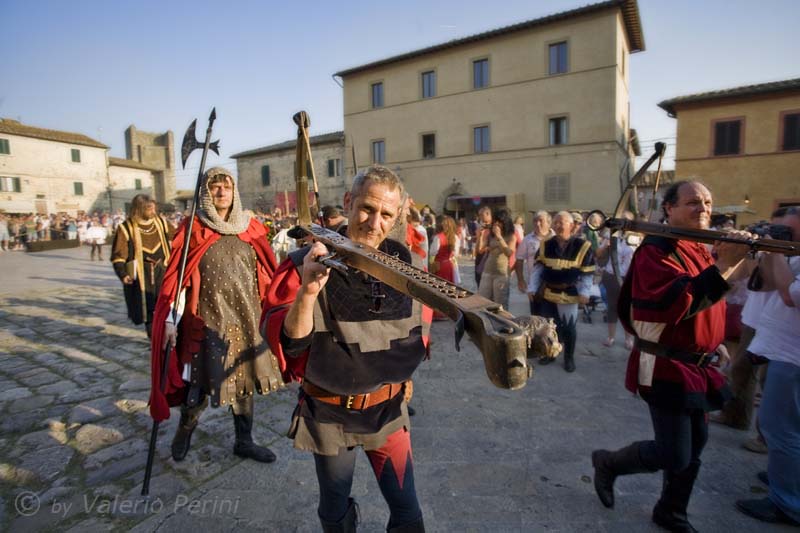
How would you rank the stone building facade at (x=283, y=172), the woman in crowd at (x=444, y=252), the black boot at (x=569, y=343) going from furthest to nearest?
1. the stone building facade at (x=283, y=172)
2. the woman in crowd at (x=444, y=252)
3. the black boot at (x=569, y=343)

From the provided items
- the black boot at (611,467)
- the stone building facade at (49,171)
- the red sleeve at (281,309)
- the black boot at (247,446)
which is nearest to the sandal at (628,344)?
the black boot at (611,467)

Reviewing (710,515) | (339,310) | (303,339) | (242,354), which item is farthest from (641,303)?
(242,354)

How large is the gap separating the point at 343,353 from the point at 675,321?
187 cm

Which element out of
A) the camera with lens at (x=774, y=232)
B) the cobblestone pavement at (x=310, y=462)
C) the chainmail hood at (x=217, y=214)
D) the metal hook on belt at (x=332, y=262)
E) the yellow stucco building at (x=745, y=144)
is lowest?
the cobblestone pavement at (x=310, y=462)

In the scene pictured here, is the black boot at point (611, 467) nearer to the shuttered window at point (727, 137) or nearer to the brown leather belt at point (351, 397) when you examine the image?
the brown leather belt at point (351, 397)

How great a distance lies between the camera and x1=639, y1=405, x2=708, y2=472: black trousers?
2.36 m

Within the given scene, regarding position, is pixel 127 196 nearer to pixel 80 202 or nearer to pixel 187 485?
pixel 80 202

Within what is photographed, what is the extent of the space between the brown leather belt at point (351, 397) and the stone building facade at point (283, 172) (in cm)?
2765

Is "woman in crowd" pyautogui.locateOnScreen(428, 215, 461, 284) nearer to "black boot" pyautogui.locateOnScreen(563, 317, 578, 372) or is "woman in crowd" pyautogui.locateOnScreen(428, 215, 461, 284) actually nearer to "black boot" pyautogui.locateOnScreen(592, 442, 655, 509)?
"black boot" pyautogui.locateOnScreen(563, 317, 578, 372)

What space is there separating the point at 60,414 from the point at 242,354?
231 cm

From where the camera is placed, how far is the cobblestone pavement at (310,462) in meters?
2.65

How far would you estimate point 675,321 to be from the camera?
7.66ft

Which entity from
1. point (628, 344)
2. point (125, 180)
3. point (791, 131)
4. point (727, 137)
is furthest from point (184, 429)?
point (125, 180)

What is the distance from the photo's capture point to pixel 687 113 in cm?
2102
